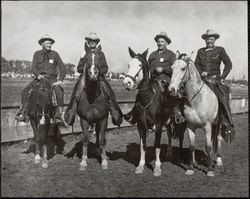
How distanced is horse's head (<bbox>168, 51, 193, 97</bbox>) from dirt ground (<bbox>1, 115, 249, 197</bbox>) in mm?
1856

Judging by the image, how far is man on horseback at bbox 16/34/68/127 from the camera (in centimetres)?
917

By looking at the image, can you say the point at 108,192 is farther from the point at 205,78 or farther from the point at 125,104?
the point at 125,104

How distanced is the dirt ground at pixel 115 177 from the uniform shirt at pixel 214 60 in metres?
2.26

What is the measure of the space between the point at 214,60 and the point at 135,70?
2.45 meters

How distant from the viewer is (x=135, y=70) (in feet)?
25.0

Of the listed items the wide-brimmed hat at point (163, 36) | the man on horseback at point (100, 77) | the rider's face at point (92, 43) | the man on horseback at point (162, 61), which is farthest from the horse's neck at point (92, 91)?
the wide-brimmed hat at point (163, 36)

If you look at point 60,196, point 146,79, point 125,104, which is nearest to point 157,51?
point 146,79

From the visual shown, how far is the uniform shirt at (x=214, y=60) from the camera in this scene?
902 cm

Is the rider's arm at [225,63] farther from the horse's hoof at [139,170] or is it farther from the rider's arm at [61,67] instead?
the rider's arm at [61,67]

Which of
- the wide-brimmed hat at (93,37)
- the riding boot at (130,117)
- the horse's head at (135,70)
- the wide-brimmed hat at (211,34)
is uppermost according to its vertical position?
the wide-brimmed hat at (211,34)

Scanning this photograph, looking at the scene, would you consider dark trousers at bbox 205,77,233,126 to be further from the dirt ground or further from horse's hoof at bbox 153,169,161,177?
horse's hoof at bbox 153,169,161,177

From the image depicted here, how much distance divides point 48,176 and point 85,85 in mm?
2151

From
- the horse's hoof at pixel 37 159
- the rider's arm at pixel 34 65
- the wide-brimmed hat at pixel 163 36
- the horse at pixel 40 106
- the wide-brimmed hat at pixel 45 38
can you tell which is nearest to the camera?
the wide-brimmed hat at pixel 163 36

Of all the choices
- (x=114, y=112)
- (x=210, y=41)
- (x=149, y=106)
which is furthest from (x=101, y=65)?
(x=210, y=41)
